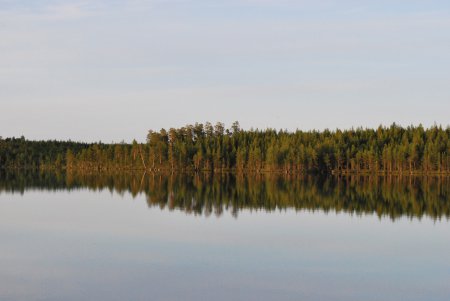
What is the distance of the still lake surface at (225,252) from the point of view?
2542 centimetres

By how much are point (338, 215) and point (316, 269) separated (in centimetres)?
2483

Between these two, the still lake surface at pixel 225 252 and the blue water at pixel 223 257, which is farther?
the still lake surface at pixel 225 252

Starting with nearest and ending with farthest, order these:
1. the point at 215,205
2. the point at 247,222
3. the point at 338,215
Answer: the point at 247,222 → the point at 338,215 → the point at 215,205

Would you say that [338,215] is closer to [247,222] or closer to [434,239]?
[247,222]

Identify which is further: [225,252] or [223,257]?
[225,252]

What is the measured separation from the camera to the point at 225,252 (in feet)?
112

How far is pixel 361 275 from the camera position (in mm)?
28156

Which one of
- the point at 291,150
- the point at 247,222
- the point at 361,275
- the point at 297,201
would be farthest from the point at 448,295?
the point at 291,150

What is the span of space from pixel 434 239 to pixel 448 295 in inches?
617

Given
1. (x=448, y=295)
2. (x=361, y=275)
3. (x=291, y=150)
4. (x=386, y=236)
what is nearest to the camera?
(x=448, y=295)

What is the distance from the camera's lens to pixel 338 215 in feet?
176

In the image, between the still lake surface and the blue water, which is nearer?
the blue water

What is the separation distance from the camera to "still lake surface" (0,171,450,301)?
1001 inches

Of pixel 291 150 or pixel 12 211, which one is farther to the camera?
pixel 291 150
